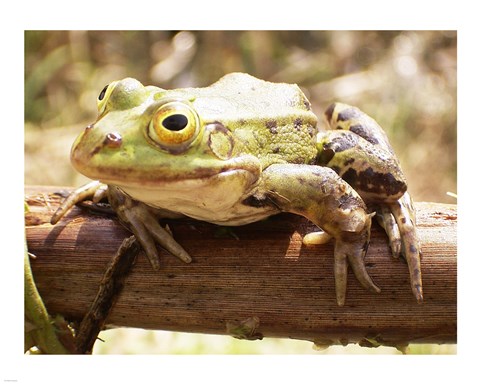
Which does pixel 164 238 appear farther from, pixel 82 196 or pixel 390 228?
pixel 390 228

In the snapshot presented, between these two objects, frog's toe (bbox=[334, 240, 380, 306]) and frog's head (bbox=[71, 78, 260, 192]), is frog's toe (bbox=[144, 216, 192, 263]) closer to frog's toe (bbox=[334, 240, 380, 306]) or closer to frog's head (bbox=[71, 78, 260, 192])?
frog's head (bbox=[71, 78, 260, 192])

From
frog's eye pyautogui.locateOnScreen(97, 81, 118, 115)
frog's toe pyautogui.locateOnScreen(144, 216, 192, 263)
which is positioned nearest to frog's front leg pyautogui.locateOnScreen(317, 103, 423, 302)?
frog's toe pyautogui.locateOnScreen(144, 216, 192, 263)

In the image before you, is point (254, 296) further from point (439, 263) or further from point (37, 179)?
point (37, 179)
